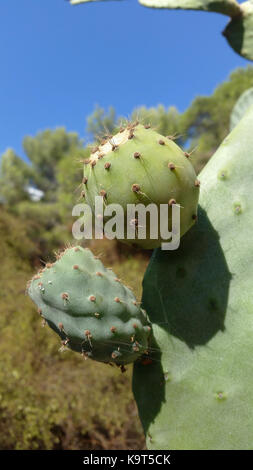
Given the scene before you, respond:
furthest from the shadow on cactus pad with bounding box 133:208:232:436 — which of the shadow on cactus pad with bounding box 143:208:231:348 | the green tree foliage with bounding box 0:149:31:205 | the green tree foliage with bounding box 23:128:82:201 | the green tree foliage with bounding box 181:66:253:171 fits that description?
the green tree foliage with bounding box 23:128:82:201

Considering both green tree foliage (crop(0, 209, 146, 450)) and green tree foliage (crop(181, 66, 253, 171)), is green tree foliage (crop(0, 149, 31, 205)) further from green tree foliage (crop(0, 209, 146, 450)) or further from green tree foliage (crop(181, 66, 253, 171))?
green tree foliage (crop(0, 209, 146, 450))

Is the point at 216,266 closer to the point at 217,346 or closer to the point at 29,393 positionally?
the point at 217,346

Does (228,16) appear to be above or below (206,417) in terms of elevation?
above

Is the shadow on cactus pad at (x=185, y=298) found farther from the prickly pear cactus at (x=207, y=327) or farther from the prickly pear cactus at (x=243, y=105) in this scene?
the prickly pear cactus at (x=243, y=105)

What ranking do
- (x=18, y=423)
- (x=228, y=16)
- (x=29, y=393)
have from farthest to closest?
(x=29, y=393) < (x=18, y=423) < (x=228, y=16)

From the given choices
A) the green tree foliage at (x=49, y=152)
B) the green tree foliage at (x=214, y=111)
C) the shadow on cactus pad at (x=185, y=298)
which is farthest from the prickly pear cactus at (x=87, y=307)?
the green tree foliage at (x=49, y=152)
